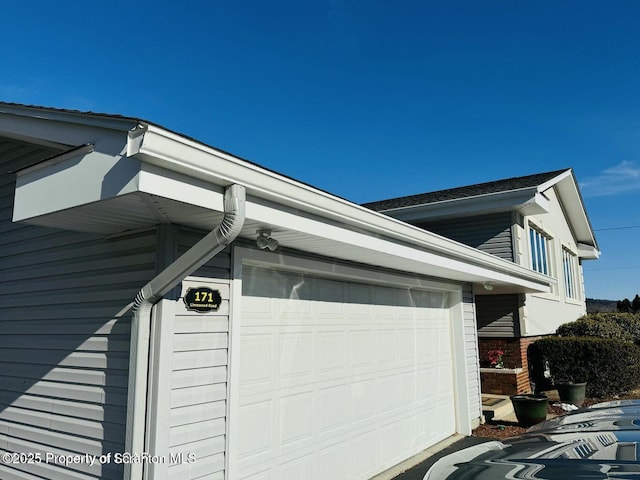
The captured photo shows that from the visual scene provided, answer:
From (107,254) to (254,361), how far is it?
5.30 feet

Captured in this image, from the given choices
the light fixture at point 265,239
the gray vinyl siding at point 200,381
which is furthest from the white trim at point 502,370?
the light fixture at point 265,239

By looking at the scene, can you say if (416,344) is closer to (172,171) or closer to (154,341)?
(154,341)

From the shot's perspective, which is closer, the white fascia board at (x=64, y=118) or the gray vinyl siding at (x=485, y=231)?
the white fascia board at (x=64, y=118)

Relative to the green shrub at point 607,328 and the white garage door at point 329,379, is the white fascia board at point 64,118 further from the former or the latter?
the green shrub at point 607,328

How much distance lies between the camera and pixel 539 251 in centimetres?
1384

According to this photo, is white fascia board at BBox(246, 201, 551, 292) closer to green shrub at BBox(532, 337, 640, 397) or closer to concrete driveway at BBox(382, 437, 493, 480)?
concrete driveway at BBox(382, 437, 493, 480)

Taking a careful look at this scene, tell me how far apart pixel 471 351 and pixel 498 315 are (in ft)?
12.3

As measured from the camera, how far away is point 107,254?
386cm

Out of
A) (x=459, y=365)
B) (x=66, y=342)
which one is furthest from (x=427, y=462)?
(x=66, y=342)

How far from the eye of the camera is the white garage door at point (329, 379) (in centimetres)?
435

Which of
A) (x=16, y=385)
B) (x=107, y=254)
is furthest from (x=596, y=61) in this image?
(x=16, y=385)

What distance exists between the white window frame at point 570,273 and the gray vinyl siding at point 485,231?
5.97 m

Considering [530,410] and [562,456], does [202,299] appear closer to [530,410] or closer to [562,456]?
[562,456]

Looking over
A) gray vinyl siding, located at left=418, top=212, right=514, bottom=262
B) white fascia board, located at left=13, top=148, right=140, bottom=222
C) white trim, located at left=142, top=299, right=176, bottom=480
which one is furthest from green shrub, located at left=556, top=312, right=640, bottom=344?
white fascia board, located at left=13, top=148, right=140, bottom=222
